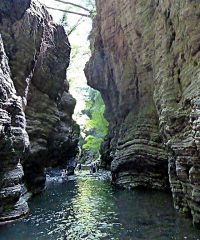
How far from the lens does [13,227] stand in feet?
44.8

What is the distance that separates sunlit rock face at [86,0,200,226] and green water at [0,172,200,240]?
1186mm

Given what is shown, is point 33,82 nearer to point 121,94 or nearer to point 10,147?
point 10,147

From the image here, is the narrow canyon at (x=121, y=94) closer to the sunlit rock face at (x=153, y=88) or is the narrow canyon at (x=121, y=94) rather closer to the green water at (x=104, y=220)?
the sunlit rock face at (x=153, y=88)

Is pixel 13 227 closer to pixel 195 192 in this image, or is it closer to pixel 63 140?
pixel 195 192

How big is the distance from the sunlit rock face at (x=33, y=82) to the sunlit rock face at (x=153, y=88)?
18.6 ft

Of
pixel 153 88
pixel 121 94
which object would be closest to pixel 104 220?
pixel 153 88

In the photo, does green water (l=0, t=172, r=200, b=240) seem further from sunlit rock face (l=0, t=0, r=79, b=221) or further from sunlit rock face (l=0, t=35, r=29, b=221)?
sunlit rock face (l=0, t=0, r=79, b=221)

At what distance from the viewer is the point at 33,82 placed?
75.4 ft

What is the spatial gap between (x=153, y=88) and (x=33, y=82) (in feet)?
27.4

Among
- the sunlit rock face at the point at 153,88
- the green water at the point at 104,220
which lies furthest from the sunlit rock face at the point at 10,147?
the sunlit rock face at the point at 153,88

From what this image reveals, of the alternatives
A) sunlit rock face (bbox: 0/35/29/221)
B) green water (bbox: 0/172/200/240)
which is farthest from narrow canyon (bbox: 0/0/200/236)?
green water (bbox: 0/172/200/240)

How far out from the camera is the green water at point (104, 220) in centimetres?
1229

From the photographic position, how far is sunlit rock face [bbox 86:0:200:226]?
13.0 meters

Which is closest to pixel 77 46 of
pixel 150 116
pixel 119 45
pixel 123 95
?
pixel 119 45
